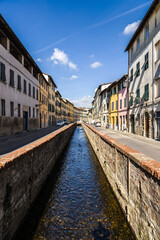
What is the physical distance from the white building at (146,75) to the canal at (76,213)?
10.8m

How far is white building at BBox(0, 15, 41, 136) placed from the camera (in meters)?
14.2

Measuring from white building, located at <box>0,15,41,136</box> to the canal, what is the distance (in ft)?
31.2

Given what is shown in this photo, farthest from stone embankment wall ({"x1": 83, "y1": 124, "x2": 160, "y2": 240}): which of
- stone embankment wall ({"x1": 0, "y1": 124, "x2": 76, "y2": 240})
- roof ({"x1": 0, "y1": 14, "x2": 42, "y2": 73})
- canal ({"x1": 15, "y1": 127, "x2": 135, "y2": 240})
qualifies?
roof ({"x1": 0, "y1": 14, "x2": 42, "y2": 73})

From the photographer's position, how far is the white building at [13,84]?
46.8 ft

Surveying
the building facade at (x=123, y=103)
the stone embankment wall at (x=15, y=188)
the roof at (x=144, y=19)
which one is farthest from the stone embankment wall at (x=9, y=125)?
the roof at (x=144, y=19)

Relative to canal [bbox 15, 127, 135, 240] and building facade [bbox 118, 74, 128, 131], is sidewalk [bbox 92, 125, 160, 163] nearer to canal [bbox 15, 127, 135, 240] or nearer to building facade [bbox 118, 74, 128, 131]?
canal [bbox 15, 127, 135, 240]

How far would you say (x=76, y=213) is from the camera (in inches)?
213

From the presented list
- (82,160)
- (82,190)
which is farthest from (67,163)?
(82,190)

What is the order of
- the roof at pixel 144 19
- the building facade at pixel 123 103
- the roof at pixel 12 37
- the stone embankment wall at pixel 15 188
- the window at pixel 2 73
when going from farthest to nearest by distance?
the building facade at pixel 123 103, the roof at pixel 144 19, the window at pixel 2 73, the roof at pixel 12 37, the stone embankment wall at pixel 15 188

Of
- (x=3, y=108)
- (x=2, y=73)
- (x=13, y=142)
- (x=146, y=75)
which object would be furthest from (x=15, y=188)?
(x=146, y=75)

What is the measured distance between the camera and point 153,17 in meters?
15.4

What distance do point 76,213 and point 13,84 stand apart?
15.0 metres

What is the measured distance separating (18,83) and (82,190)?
602 inches

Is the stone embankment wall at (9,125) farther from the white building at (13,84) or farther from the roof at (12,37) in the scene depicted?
the roof at (12,37)
